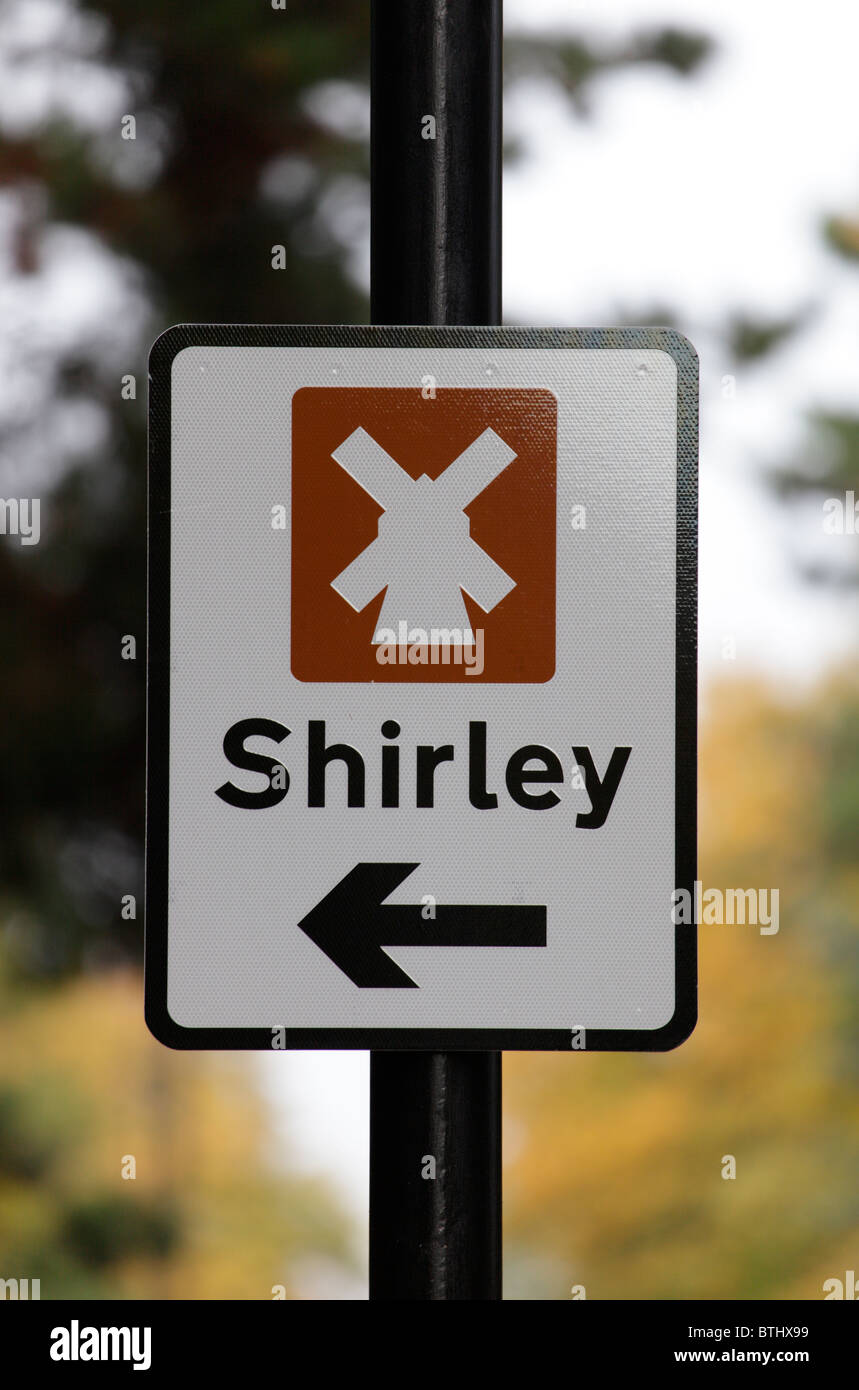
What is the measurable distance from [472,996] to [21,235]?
11.1 ft

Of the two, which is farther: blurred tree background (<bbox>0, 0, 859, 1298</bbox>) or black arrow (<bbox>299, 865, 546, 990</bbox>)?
blurred tree background (<bbox>0, 0, 859, 1298</bbox>)

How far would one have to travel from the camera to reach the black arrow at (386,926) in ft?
2.63

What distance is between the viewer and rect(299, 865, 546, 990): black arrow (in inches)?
31.6

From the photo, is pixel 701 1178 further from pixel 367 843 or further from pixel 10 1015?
pixel 367 843

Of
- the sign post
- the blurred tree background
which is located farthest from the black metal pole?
the blurred tree background

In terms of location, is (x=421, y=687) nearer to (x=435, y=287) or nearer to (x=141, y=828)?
(x=435, y=287)

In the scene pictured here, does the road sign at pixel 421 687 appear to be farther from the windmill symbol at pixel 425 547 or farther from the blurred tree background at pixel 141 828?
the blurred tree background at pixel 141 828

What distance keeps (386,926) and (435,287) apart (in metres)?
0.35

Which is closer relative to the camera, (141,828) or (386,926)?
(386,926)

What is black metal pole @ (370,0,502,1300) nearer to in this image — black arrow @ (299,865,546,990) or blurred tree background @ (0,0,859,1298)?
black arrow @ (299,865,546,990)

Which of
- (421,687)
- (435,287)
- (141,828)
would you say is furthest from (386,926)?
(141,828)

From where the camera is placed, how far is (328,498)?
0.82m

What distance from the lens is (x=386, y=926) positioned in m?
0.80
